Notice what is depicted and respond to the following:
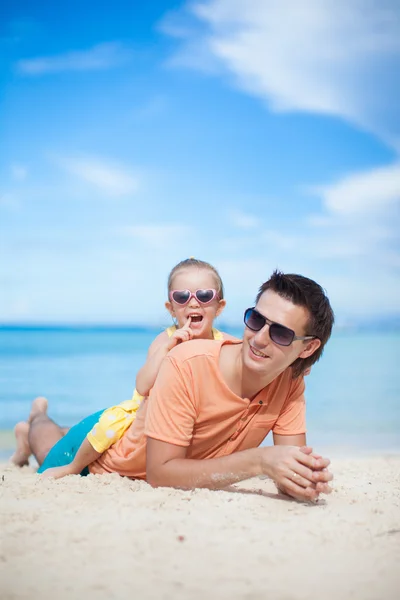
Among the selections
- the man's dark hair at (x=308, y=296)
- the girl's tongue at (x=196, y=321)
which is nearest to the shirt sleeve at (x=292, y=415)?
the man's dark hair at (x=308, y=296)

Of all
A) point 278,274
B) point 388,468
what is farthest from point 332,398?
point 278,274

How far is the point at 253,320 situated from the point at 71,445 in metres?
1.97

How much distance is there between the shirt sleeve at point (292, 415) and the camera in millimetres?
4133

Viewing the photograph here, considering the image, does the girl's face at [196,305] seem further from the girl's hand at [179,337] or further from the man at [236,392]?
the man at [236,392]

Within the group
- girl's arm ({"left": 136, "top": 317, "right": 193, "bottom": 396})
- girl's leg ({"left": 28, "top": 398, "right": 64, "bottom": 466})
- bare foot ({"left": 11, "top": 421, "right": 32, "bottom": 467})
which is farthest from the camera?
bare foot ({"left": 11, "top": 421, "right": 32, "bottom": 467})

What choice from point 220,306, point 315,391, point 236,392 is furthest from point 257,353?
point 315,391

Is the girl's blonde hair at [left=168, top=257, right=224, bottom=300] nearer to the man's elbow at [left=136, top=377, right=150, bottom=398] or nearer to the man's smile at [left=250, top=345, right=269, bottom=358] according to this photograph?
the man's elbow at [left=136, top=377, right=150, bottom=398]

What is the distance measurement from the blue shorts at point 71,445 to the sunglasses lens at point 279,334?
170cm

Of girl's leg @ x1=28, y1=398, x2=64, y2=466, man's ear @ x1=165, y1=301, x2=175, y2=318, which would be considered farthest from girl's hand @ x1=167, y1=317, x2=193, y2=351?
girl's leg @ x1=28, y1=398, x2=64, y2=466

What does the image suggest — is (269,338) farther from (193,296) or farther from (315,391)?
(315,391)

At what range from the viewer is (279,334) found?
3.62m

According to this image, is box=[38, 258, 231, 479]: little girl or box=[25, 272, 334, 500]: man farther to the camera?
box=[38, 258, 231, 479]: little girl

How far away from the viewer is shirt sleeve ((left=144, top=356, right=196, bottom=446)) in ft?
12.0

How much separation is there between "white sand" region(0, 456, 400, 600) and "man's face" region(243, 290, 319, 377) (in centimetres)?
81
